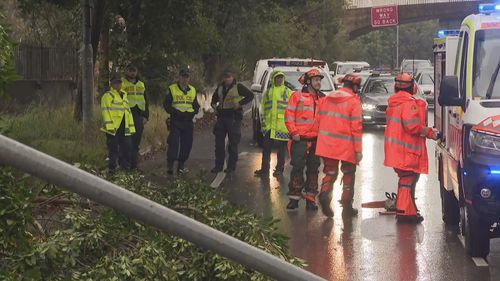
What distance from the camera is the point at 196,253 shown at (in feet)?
15.8

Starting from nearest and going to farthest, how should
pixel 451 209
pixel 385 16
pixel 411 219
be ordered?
pixel 451 209, pixel 411 219, pixel 385 16

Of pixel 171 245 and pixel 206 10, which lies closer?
pixel 171 245

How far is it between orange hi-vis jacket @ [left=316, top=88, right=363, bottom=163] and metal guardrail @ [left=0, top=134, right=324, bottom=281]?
8653mm

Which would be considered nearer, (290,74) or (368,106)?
(290,74)

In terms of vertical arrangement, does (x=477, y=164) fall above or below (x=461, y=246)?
above

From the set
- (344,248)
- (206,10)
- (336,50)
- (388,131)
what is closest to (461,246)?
(344,248)

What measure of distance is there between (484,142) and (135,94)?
27.8 ft

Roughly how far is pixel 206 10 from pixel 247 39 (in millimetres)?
10401

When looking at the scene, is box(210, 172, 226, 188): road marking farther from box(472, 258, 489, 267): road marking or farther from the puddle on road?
box(472, 258, 489, 267): road marking

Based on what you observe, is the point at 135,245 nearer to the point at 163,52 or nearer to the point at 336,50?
the point at 163,52

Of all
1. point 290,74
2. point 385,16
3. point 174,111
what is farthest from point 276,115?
point 385,16

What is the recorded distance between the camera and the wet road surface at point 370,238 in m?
8.56

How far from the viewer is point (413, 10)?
7169cm

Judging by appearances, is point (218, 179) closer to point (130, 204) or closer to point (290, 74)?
point (290, 74)
